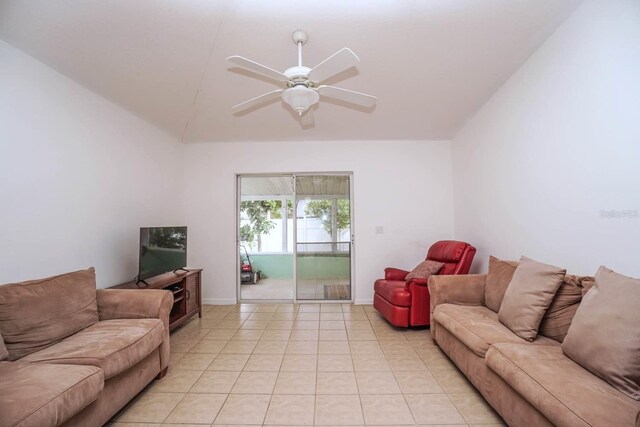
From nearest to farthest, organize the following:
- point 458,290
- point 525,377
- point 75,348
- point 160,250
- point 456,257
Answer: point 525,377, point 75,348, point 458,290, point 160,250, point 456,257

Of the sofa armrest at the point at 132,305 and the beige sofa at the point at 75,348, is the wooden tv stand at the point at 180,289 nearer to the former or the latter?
the sofa armrest at the point at 132,305

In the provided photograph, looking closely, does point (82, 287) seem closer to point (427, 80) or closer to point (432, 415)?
point (432, 415)

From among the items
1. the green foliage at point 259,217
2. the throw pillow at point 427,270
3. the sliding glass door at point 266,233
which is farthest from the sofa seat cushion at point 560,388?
the green foliage at point 259,217

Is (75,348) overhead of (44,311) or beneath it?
beneath

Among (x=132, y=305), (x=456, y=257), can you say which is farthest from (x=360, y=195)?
(x=132, y=305)

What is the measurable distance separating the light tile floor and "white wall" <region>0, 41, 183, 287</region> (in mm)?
1260

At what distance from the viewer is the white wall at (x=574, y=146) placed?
5.48 feet

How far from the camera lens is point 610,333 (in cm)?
132

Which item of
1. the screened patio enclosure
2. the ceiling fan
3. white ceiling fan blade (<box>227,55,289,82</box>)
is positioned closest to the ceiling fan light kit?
the ceiling fan

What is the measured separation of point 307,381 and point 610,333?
184 centimetres

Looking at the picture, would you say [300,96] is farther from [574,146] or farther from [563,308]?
[563,308]

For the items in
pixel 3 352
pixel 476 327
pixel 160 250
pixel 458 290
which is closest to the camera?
pixel 3 352

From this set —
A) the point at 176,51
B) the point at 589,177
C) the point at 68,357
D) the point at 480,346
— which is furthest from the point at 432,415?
the point at 176,51

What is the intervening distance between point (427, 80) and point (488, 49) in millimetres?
591
